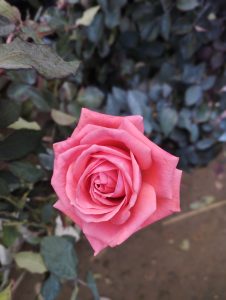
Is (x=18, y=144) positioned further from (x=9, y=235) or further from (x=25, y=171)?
(x=9, y=235)

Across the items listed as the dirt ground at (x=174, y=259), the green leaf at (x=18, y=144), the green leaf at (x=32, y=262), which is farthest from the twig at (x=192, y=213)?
the green leaf at (x=18, y=144)

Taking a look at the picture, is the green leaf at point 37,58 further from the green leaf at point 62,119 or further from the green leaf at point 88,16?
the green leaf at point 88,16

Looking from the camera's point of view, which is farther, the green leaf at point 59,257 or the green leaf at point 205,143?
the green leaf at point 205,143

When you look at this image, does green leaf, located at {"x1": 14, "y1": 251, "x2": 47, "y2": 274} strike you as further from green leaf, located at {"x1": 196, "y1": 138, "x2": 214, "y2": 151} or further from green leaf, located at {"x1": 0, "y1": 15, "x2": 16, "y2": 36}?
green leaf, located at {"x1": 196, "y1": 138, "x2": 214, "y2": 151}

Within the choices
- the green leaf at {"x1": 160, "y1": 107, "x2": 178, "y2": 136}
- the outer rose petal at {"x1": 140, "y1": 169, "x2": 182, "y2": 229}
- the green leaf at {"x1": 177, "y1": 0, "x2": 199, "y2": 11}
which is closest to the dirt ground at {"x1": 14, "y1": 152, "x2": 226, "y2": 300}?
the green leaf at {"x1": 160, "y1": 107, "x2": 178, "y2": 136}

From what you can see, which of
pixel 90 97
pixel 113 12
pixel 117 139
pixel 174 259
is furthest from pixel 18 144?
pixel 174 259

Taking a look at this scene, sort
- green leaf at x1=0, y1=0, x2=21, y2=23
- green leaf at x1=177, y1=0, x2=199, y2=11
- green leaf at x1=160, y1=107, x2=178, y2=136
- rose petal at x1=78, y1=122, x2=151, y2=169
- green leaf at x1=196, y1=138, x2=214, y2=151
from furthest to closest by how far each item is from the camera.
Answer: green leaf at x1=196, y1=138, x2=214, y2=151 < green leaf at x1=160, y1=107, x2=178, y2=136 < green leaf at x1=177, y1=0, x2=199, y2=11 < green leaf at x1=0, y1=0, x2=21, y2=23 < rose petal at x1=78, y1=122, x2=151, y2=169
